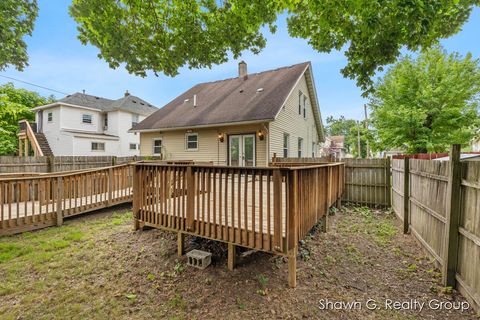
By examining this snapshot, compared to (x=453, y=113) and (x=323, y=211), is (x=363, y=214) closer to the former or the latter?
(x=323, y=211)

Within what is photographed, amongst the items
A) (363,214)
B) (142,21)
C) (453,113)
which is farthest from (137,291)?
(453,113)

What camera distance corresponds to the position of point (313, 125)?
55.7 ft

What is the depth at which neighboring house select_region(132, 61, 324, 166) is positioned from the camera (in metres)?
10.7

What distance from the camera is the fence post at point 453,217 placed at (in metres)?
3.00

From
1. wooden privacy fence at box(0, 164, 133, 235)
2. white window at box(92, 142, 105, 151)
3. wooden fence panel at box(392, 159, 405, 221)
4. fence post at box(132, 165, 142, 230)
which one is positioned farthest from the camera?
white window at box(92, 142, 105, 151)

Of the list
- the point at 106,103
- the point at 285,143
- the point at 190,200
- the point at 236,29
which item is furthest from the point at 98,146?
the point at 190,200

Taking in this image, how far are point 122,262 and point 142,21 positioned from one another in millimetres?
4894

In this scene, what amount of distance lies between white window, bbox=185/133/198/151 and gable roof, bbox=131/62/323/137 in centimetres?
78

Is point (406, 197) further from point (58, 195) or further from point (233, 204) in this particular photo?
point (58, 195)

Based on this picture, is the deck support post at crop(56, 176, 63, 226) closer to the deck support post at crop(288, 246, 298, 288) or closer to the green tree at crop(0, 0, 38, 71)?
the green tree at crop(0, 0, 38, 71)

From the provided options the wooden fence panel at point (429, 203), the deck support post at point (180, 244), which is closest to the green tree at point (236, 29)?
the wooden fence panel at point (429, 203)

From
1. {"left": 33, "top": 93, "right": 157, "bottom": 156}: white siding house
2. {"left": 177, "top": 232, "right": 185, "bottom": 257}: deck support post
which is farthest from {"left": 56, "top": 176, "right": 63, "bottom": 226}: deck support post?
{"left": 33, "top": 93, "right": 157, "bottom": 156}: white siding house

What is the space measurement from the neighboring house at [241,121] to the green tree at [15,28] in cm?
629

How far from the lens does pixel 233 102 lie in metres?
12.4
